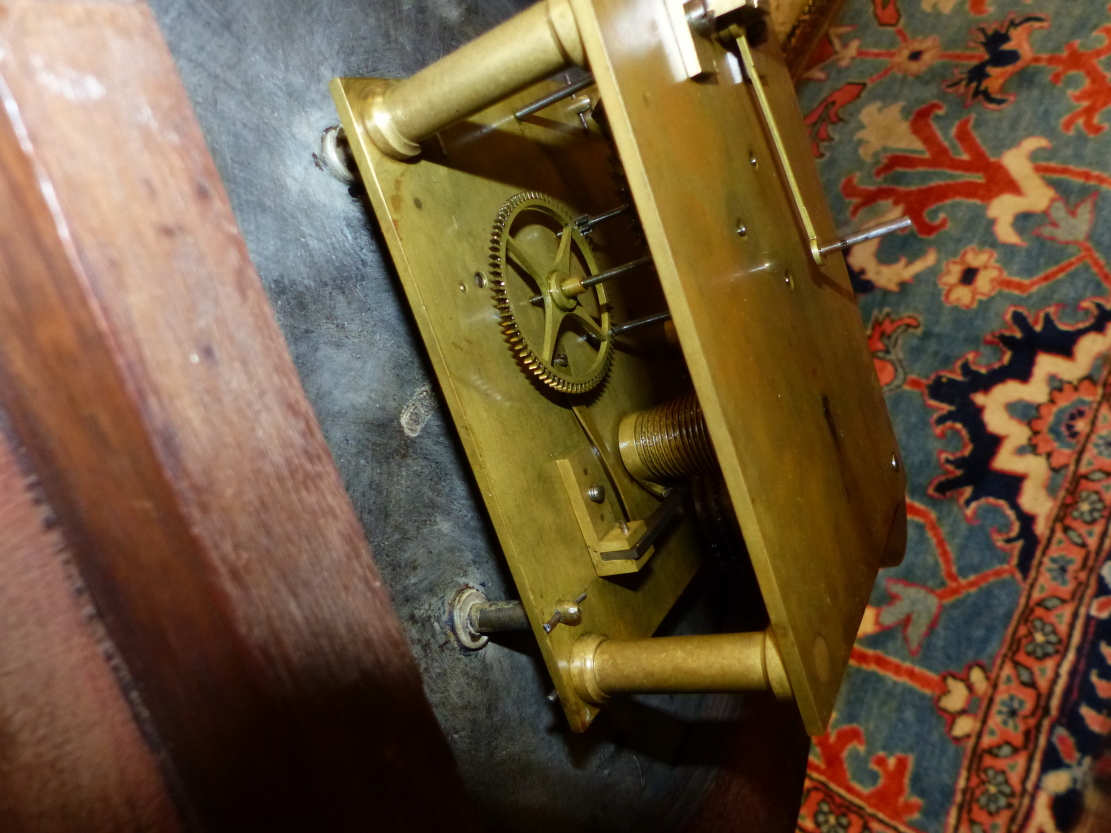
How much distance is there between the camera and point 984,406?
64.3 inches

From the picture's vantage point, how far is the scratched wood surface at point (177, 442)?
36 centimetres

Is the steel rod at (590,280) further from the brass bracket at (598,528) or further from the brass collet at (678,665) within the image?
the brass collet at (678,665)

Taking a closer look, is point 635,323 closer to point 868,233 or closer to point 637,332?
point 637,332

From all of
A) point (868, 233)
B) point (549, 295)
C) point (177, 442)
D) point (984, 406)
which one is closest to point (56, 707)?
point (177, 442)

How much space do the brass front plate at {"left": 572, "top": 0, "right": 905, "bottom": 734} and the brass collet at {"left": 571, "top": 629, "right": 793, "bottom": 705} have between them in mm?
44

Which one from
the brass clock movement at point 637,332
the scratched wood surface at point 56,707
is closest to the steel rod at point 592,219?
the brass clock movement at point 637,332

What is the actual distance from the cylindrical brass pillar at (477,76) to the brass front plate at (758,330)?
0.04 meters

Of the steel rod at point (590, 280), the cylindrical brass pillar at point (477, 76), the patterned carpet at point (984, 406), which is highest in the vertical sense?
the cylindrical brass pillar at point (477, 76)

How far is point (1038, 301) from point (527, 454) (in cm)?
138

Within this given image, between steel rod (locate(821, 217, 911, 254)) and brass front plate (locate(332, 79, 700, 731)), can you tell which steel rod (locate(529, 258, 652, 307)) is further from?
steel rod (locate(821, 217, 911, 254))

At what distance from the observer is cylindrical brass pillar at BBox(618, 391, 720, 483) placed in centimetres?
80

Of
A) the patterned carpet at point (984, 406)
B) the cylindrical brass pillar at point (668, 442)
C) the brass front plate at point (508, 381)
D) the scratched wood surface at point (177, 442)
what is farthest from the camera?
the patterned carpet at point (984, 406)

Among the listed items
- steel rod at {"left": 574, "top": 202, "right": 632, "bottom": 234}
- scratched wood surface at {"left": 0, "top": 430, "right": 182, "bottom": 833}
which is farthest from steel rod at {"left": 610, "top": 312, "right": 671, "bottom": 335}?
scratched wood surface at {"left": 0, "top": 430, "right": 182, "bottom": 833}

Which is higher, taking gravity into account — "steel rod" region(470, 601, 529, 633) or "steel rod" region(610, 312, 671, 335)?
"steel rod" region(610, 312, 671, 335)
